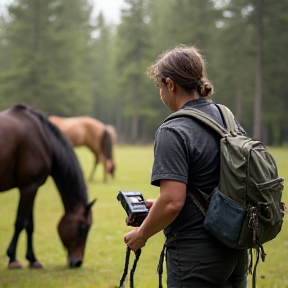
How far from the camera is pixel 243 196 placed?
1554 millimetres

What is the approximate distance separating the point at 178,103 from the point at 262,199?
490mm

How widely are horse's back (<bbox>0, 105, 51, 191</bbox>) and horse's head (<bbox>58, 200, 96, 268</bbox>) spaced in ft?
1.78

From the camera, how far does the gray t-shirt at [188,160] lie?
1.56 m

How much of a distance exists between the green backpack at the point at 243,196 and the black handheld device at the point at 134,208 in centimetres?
29

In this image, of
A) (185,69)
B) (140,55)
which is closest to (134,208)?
(185,69)

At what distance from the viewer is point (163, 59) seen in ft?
5.62

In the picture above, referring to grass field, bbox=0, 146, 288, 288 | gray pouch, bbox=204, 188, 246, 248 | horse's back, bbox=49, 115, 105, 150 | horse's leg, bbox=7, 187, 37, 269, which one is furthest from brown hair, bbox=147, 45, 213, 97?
horse's back, bbox=49, 115, 105, 150

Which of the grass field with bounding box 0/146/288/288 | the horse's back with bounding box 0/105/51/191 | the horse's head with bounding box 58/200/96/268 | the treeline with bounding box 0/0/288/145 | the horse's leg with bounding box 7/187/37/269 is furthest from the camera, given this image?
the treeline with bounding box 0/0/288/145

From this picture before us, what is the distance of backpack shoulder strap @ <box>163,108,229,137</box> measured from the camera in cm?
163

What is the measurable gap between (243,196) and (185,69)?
516 millimetres

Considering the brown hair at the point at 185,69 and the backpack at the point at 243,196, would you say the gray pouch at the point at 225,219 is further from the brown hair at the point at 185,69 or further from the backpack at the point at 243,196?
the brown hair at the point at 185,69

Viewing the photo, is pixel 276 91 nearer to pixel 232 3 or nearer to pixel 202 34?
pixel 232 3

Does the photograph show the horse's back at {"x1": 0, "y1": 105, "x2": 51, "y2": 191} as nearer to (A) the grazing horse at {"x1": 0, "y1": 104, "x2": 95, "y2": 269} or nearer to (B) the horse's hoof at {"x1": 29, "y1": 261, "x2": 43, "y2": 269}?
(A) the grazing horse at {"x1": 0, "y1": 104, "x2": 95, "y2": 269}

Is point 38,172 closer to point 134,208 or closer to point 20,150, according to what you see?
point 20,150
